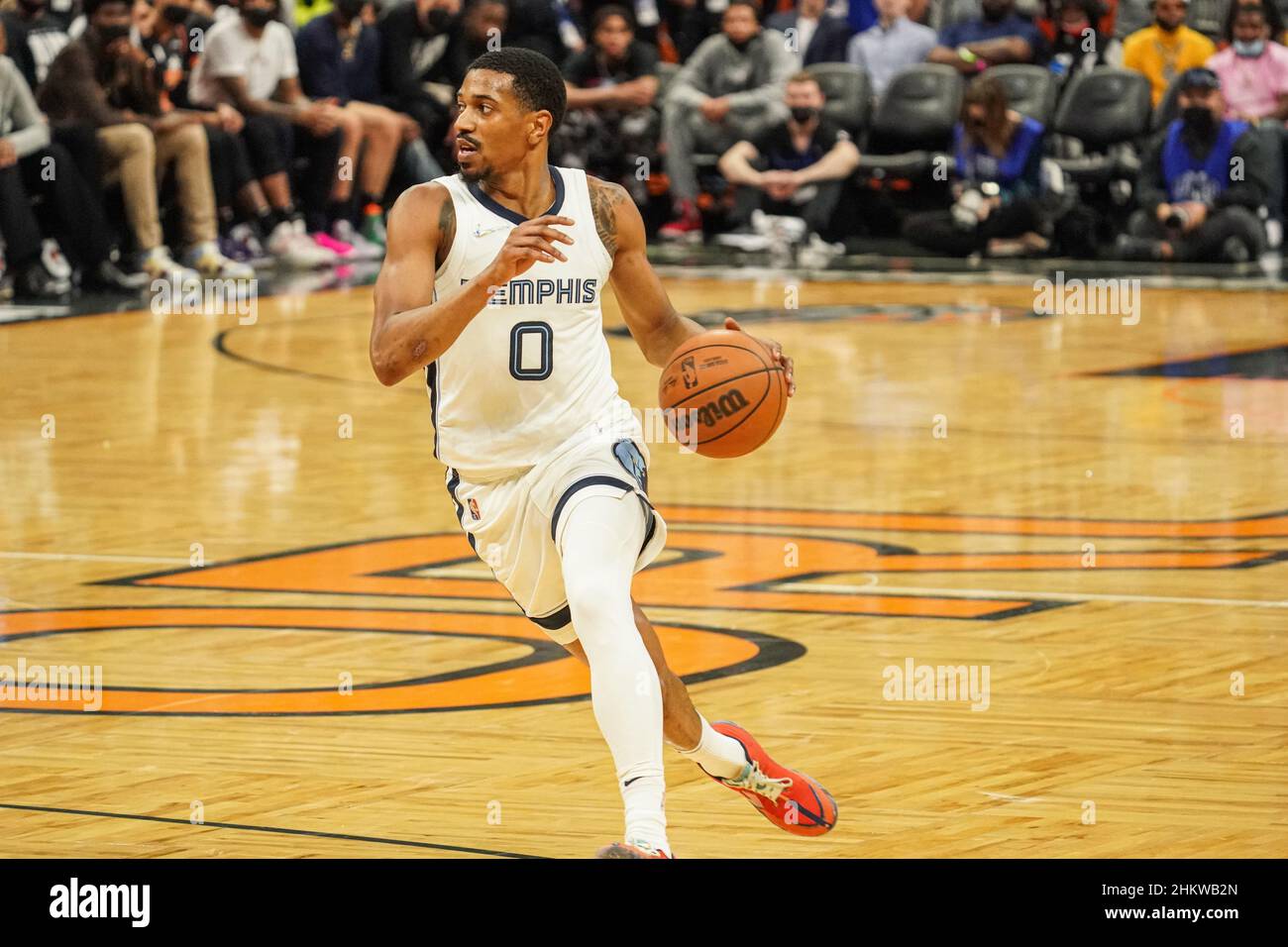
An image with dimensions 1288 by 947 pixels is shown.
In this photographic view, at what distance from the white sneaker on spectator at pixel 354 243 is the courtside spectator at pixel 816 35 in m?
3.71

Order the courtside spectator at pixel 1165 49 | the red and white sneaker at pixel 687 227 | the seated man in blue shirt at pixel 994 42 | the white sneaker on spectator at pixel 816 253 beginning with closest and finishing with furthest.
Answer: the courtside spectator at pixel 1165 49 → the white sneaker on spectator at pixel 816 253 → the seated man in blue shirt at pixel 994 42 → the red and white sneaker at pixel 687 227

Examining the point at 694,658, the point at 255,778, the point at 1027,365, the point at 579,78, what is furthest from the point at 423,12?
the point at 255,778

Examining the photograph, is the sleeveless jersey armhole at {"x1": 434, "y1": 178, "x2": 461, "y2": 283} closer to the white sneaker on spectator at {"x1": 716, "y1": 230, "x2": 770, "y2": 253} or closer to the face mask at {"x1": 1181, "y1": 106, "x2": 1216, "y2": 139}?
the face mask at {"x1": 1181, "y1": 106, "x2": 1216, "y2": 139}

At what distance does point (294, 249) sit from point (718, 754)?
1376 centimetres

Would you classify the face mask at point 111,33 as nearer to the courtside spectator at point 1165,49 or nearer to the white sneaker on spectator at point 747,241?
the white sneaker on spectator at point 747,241

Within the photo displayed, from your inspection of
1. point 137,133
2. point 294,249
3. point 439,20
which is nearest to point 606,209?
point 137,133

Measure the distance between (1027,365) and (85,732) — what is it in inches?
317

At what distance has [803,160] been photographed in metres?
18.7

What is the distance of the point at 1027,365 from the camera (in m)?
13.2

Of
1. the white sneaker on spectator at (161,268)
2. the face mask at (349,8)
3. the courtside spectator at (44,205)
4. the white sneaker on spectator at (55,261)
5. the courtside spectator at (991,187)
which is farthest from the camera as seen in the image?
the face mask at (349,8)

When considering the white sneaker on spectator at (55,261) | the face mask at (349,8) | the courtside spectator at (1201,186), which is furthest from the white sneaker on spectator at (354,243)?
the courtside spectator at (1201,186)

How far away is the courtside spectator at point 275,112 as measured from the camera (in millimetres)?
17562

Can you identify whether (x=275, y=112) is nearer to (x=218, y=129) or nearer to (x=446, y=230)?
(x=218, y=129)

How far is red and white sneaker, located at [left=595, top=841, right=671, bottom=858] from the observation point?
439 centimetres
